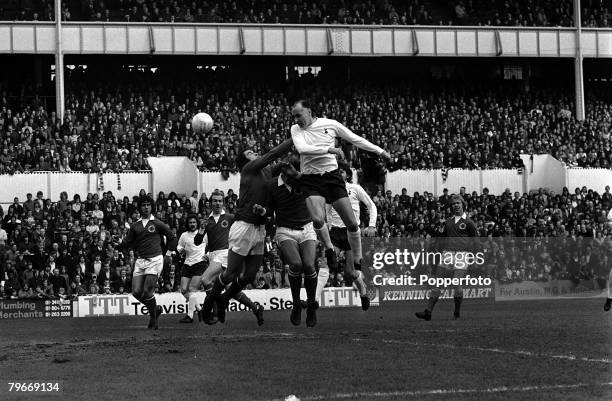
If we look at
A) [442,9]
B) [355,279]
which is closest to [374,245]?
[355,279]

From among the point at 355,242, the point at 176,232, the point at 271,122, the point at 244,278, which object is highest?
the point at 271,122

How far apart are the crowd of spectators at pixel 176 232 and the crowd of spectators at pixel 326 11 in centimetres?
1639

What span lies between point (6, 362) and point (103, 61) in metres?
40.8

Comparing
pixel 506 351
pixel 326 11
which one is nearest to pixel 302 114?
pixel 506 351

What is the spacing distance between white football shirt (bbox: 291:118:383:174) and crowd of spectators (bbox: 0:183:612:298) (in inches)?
609

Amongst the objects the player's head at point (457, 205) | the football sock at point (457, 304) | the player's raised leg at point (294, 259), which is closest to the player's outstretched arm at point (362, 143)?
the player's raised leg at point (294, 259)

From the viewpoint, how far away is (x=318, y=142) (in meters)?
15.7

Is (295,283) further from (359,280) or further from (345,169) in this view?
(345,169)

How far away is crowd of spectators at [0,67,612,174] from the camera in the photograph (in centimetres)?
4322

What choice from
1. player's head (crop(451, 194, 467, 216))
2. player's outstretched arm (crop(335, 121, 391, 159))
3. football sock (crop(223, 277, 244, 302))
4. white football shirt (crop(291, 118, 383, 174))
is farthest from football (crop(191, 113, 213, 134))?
player's outstretched arm (crop(335, 121, 391, 159))

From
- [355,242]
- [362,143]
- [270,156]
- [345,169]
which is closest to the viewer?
[362,143]

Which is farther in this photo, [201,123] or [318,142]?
[201,123]

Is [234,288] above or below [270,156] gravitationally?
below

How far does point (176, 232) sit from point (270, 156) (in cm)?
1994
